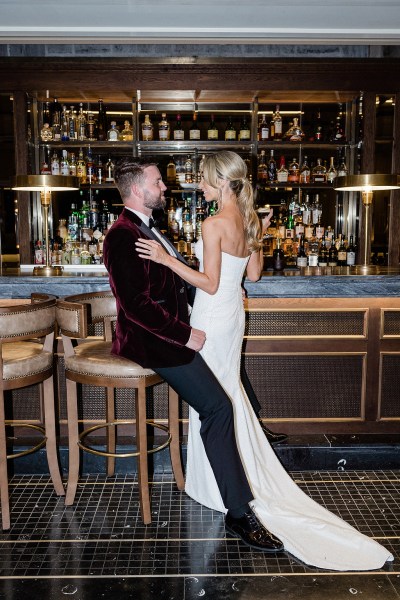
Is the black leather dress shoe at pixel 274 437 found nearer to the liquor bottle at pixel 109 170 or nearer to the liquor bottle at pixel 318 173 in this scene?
the liquor bottle at pixel 318 173

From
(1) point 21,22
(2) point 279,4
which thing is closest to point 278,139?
(2) point 279,4

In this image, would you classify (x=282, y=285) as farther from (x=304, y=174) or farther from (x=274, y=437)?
(x=304, y=174)

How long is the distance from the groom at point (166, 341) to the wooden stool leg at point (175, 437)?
16.1 inches

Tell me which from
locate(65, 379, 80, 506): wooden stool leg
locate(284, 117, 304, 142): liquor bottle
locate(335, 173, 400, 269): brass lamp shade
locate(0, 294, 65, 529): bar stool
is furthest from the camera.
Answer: locate(284, 117, 304, 142): liquor bottle

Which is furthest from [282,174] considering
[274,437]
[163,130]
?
[274,437]

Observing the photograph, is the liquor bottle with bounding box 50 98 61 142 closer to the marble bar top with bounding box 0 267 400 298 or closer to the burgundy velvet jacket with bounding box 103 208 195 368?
the marble bar top with bounding box 0 267 400 298

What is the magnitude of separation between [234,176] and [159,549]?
1.70m

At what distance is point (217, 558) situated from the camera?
2.61 m

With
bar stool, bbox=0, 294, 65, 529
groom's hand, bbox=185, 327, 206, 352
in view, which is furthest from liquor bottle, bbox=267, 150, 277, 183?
groom's hand, bbox=185, 327, 206, 352

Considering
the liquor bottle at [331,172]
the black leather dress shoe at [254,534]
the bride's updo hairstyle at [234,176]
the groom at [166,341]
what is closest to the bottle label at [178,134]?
the liquor bottle at [331,172]

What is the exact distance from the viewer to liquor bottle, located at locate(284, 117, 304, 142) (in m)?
5.57

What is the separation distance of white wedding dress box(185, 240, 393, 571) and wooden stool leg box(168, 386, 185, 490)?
4.5 inches

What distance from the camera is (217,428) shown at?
2.65m

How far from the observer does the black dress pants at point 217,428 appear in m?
2.63
